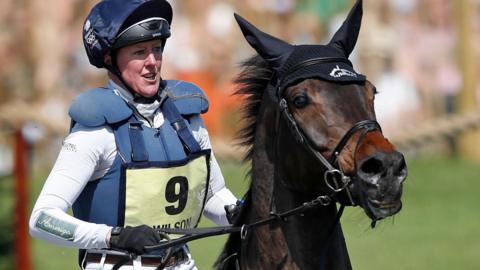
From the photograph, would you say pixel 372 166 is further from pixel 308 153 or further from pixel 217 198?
pixel 217 198

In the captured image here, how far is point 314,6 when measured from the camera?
13906 millimetres

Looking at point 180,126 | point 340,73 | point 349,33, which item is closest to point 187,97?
point 180,126

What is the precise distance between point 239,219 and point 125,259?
0.48m

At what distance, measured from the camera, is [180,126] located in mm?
4934

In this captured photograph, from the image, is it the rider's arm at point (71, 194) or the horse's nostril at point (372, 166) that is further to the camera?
the rider's arm at point (71, 194)

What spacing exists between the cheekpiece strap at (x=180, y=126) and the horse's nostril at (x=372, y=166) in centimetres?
94

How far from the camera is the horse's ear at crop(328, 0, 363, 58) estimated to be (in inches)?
187

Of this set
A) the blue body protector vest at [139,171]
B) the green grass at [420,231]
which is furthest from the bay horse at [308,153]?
the green grass at [420,231]

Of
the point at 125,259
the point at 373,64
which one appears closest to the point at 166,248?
the point at 125,259

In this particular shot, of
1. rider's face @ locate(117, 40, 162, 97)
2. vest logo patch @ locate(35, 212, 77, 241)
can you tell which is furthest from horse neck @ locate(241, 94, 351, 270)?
vest logo patch @ locate(35, 212, 77, 241)

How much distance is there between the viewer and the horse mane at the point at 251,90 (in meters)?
4.82

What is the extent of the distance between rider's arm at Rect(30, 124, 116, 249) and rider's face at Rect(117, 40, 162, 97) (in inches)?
10.0

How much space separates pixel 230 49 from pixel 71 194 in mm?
9095

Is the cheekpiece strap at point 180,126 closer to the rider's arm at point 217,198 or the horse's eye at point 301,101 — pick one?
the rider's arm at point 217,198
